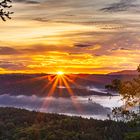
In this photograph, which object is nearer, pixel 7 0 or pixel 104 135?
pixel 7 0

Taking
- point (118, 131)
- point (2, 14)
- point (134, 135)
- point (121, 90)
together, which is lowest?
point (134, 135)

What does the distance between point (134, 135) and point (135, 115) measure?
12.9 m

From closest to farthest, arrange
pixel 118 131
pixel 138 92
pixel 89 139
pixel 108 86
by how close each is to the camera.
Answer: pixel 138 92 < pixel 108 86 < pixel 118 131 < pixel 89 139

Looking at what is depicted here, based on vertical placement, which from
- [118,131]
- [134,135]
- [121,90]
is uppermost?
[118,131]

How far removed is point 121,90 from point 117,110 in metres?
4.05

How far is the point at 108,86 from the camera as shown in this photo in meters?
53.7

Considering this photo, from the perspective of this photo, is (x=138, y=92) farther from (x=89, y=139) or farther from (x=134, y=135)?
(x=89, y=139)

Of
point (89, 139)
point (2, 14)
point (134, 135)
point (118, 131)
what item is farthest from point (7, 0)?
point (89, 139)

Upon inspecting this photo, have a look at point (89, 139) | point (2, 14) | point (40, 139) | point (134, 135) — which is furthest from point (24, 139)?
point (2, 14)

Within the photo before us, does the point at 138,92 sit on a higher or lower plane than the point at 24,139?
lower

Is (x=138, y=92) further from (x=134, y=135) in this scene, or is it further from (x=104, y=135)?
(x=104, y=135)

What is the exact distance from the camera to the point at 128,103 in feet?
166

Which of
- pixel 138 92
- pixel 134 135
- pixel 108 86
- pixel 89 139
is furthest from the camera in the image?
pixel 89 139

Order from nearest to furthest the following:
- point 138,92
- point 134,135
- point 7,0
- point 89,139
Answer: point 7,0
point 134,135
point 138,92
point 89,139
